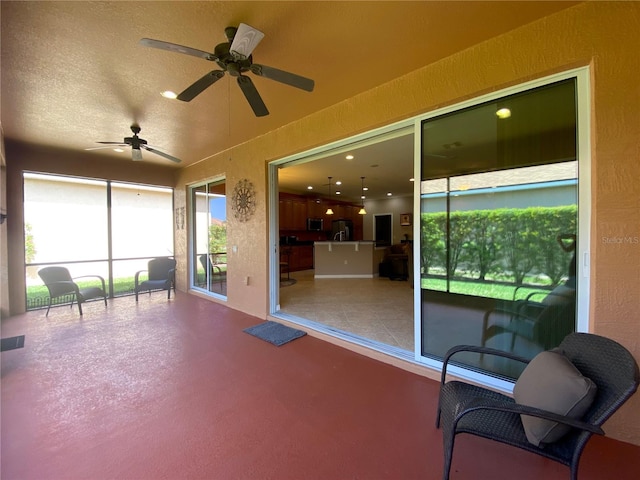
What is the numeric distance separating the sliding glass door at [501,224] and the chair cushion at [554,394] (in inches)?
29.6

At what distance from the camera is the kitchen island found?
7488 millimetres

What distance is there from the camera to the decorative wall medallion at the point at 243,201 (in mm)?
4105

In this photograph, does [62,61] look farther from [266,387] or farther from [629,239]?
[629,239]

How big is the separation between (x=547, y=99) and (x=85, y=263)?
7.07m

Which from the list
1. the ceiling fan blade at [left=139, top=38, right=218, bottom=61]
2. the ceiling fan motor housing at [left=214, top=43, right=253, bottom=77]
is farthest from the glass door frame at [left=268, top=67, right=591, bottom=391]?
the ceiling fan blade at [left=139, top=38, right=218, bottom=61]

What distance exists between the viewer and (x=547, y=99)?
1.88 meters

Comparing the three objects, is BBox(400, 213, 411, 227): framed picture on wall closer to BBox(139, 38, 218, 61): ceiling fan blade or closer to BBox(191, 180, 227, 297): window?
BBox(191, 180, 227, 297): window

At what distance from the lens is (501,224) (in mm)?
2064

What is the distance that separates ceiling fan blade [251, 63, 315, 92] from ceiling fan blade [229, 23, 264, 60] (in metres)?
0.10

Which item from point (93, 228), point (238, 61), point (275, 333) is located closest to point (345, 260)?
point (275, 333)

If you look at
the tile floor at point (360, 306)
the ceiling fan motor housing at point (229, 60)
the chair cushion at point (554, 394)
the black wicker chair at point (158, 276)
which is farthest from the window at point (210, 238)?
the chair cushion at point (554, 394)

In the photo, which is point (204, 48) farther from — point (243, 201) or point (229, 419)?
point (229, 419)

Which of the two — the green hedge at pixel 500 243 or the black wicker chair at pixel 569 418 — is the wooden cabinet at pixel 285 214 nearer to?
the green hedge at pixel 500 243

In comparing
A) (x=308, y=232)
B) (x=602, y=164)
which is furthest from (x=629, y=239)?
(x=308, y=232)
